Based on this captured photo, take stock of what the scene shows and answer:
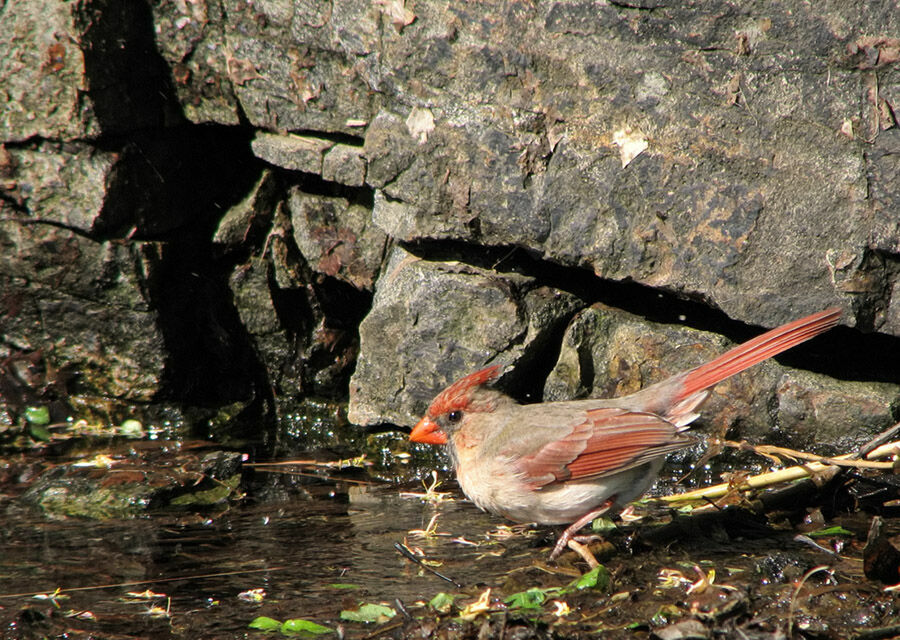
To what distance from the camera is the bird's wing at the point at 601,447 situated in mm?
4277

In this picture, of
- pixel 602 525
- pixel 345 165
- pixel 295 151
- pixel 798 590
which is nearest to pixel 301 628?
pixel 602 525

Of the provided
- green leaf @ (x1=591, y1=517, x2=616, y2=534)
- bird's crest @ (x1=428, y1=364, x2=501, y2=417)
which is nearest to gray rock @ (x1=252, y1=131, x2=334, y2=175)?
bird's crest @ (x1=428, y1=364, x2=501, y2=417)

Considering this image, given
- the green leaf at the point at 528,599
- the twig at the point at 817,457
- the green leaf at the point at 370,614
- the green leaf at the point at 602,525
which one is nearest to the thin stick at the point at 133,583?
the green leaf at the point at 370,614

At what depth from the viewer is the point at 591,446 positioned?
4.34m

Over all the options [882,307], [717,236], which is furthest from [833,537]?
[717,236]

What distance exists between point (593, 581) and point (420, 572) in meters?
0.75

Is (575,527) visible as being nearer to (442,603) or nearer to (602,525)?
(602,525)

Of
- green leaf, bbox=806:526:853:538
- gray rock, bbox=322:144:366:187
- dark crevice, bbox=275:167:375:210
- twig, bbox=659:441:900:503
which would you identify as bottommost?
green leaf, bbox=806:526:853:538

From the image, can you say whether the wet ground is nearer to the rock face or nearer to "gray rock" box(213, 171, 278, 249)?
the rock face

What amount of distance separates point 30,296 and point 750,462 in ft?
14.2

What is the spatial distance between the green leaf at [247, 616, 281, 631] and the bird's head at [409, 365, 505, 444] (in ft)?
4.79

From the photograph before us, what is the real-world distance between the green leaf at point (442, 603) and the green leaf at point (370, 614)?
5.8 inches

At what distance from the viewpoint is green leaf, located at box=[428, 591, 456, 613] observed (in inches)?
140

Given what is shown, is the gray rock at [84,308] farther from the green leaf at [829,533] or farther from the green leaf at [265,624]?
the green leaf at [829,533]
